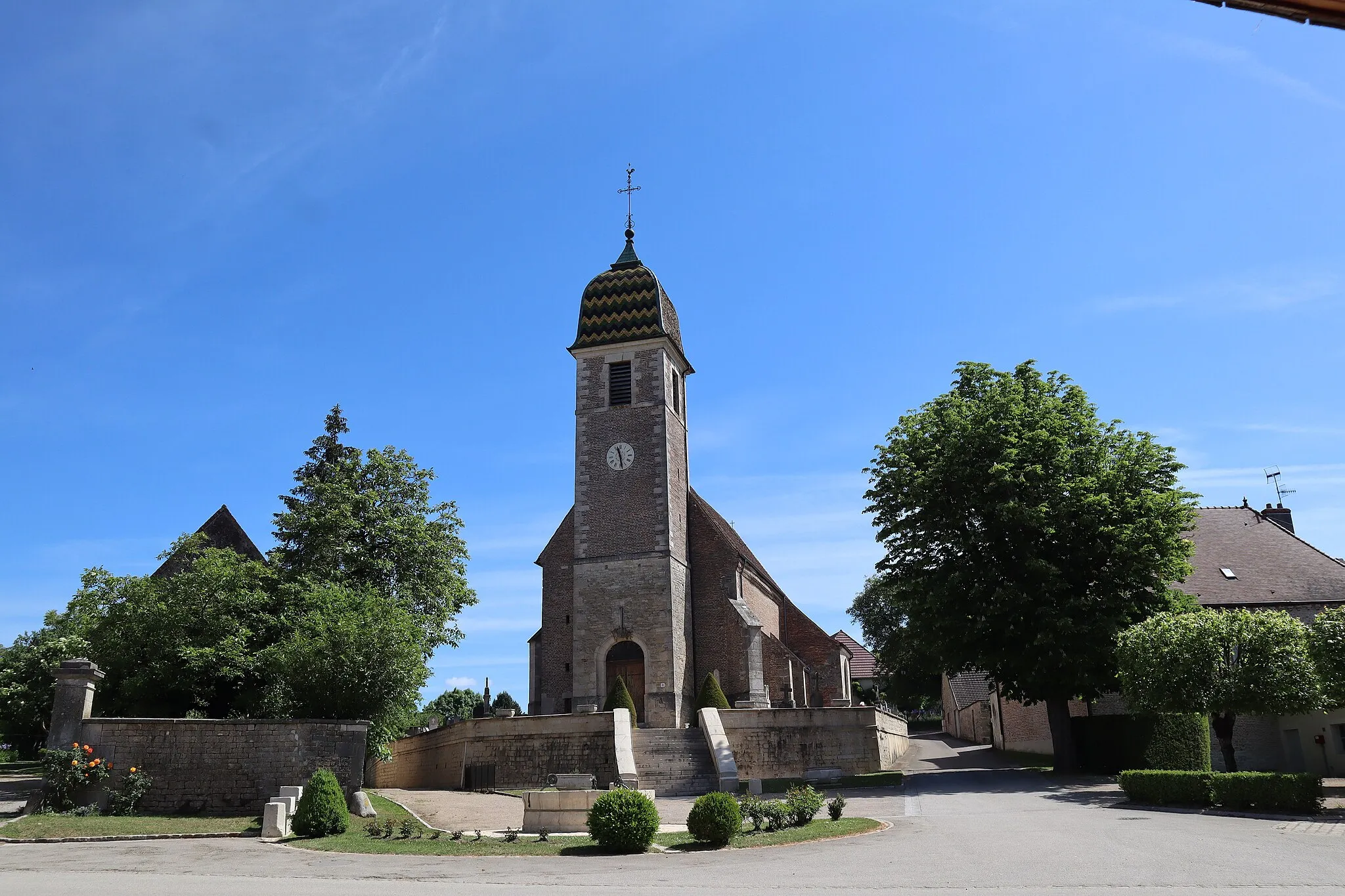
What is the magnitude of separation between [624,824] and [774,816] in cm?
308

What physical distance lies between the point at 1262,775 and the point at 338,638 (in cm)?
1897

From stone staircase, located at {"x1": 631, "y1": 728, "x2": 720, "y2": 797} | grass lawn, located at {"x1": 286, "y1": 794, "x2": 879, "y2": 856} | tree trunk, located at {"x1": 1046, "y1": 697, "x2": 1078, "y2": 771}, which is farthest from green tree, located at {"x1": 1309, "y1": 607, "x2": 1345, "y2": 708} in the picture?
stone staircase, located at {"x1": 631, "y1": 728, "x2": 720, "y2": 797}

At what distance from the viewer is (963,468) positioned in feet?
85.4

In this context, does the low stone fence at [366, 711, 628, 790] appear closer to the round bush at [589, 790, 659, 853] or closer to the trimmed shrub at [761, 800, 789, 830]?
the trimmed shrub at [761, 800, 789, 830]

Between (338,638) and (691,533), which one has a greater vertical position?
(691,533)

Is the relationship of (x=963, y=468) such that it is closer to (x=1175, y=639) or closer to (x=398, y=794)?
(x=1175, y=639)

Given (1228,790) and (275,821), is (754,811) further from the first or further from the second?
(1228,790)

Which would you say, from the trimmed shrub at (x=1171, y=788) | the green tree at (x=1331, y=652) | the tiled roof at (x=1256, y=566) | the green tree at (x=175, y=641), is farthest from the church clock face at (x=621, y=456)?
the green tree at (x=1331, y=652)

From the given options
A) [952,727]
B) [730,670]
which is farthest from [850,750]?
[952,727]

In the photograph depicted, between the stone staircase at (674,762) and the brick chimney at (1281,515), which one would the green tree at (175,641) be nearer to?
the stone staircase at (674,762)

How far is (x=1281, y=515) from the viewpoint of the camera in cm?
4000

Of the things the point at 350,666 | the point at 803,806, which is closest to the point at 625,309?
the point at 350,666

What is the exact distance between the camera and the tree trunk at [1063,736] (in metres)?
25.2

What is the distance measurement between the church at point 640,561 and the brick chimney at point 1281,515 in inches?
834
